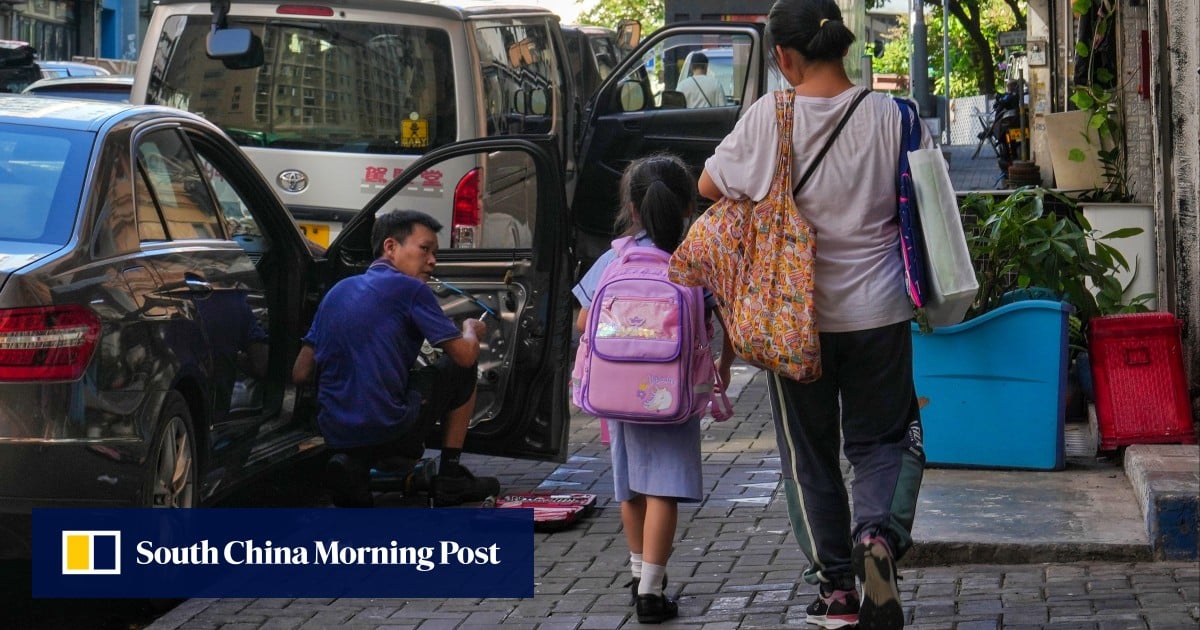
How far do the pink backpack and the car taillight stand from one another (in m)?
1.47

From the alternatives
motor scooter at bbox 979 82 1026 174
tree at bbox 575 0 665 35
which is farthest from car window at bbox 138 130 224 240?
tree at bbox 575 0 665 35

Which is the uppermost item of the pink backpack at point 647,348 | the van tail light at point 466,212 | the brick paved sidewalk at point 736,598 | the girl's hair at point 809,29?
the girl's hair at point 809,29

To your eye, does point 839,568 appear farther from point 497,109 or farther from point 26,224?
point 497,109

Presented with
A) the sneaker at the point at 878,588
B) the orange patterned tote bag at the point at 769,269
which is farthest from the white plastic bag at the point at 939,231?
the sneaker at the point at 878,588

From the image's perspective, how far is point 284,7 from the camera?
10.2 meters

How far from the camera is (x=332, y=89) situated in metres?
10.2

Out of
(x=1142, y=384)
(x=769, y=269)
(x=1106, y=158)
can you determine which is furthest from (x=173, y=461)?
(x=1106, y=158)

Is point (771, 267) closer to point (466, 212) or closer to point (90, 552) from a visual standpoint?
point (90, 552)

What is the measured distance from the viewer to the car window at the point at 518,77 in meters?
10.7

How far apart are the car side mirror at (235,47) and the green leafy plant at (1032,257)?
4.57 m

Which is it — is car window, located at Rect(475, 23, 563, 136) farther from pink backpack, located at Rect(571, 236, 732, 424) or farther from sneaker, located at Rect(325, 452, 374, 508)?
pink backpack, located at Rect(571, 236, 732, 424)

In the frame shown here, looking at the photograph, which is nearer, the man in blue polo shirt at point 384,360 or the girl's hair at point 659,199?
the girl's hair at point 659,199

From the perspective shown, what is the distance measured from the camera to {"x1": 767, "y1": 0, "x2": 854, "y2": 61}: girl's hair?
4.47 meters

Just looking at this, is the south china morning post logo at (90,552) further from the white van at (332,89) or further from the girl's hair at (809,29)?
the white van at (332,89)
